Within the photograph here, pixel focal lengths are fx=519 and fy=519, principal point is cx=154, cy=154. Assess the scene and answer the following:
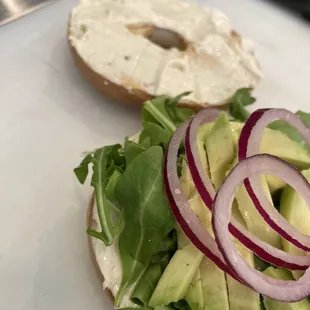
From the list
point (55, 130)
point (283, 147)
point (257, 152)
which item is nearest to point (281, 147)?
point (283, 147)

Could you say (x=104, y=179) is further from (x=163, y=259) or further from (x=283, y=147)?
(x=283, y=147)

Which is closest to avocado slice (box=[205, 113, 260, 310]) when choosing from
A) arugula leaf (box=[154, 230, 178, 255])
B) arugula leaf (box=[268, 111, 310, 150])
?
arugula leaf (box=[154, 230, 178, 255])

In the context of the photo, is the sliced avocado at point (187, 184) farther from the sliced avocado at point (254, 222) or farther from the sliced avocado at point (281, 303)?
the sliced avocado at point (281, 303)

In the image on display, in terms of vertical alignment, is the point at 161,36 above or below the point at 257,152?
below

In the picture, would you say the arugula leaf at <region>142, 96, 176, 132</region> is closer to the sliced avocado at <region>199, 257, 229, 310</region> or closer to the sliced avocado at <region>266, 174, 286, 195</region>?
the sliced avocado at <region>266, 174, 286, 195</region>

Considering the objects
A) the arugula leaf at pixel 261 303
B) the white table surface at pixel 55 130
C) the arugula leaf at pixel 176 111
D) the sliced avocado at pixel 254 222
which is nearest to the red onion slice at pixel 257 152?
the sliced avocado at pixel 254 222

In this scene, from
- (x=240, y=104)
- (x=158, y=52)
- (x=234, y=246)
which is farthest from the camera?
(x=158, y=52)
